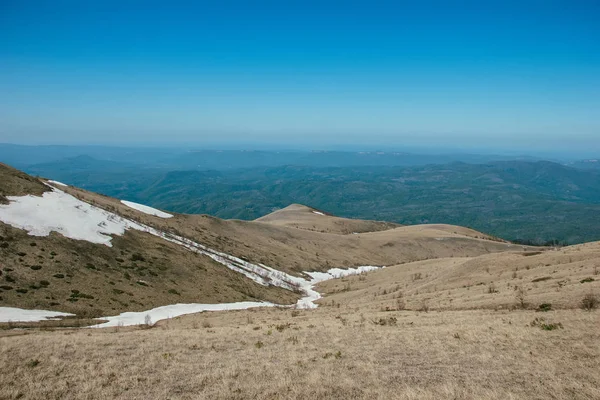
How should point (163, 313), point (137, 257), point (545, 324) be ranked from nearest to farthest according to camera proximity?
point (545, 324) < point (163, 313) < point (137, 257)

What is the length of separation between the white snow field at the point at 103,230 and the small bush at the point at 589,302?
25.1 m

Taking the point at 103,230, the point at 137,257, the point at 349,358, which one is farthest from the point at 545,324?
the point at 103,230

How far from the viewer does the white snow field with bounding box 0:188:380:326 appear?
3350 centimetres

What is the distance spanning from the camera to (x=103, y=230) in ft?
135

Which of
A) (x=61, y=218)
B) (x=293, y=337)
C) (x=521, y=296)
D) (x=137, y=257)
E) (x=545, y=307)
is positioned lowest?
(x=137, y=257)

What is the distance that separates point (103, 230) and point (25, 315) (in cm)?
1774

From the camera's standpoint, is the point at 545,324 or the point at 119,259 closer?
the point at 545,324

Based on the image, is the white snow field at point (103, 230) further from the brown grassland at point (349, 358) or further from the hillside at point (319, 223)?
the hillside at point (319, 223)

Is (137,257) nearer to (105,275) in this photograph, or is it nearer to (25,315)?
(105,275)

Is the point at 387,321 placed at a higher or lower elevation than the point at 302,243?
higher

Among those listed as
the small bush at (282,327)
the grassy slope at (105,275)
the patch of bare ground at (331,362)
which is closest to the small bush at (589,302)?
the patch of bare ground at (331,362)

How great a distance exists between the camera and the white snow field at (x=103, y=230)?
1319 inches

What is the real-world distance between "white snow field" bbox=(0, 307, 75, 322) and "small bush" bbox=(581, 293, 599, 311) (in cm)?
3087

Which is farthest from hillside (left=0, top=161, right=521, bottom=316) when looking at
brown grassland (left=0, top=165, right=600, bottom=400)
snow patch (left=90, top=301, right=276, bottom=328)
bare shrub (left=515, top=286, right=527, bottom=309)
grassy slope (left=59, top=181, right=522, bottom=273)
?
bare shrub (left=515, top=286, right=527, bottom=309)
